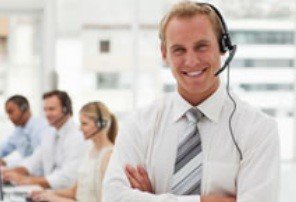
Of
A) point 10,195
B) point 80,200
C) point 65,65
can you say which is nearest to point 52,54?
point 65,65

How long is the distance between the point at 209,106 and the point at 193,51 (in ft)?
0.52

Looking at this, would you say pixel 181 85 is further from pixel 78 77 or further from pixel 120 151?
pixel 78 77

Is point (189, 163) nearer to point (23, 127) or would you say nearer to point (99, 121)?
point (99, 121)

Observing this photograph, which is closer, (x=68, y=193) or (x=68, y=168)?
(x=68, y=193)

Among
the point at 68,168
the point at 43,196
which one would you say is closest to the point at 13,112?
the point at 68,168

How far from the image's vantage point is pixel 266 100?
7059 mm

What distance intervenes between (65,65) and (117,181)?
5780 mm

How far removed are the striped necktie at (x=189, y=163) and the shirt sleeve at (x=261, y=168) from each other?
4.5 inches

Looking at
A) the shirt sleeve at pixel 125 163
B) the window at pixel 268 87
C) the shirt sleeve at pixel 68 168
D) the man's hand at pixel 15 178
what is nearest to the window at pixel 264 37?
the window at pixel 268 87

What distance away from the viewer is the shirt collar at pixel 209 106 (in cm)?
160

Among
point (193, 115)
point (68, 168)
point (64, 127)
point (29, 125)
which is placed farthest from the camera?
point (29, 125)

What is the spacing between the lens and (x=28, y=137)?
534cm

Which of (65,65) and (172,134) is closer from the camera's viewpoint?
(172,134)

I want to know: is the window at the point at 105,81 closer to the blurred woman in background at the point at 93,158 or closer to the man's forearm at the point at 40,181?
the man's forearm at the point at 40,181
